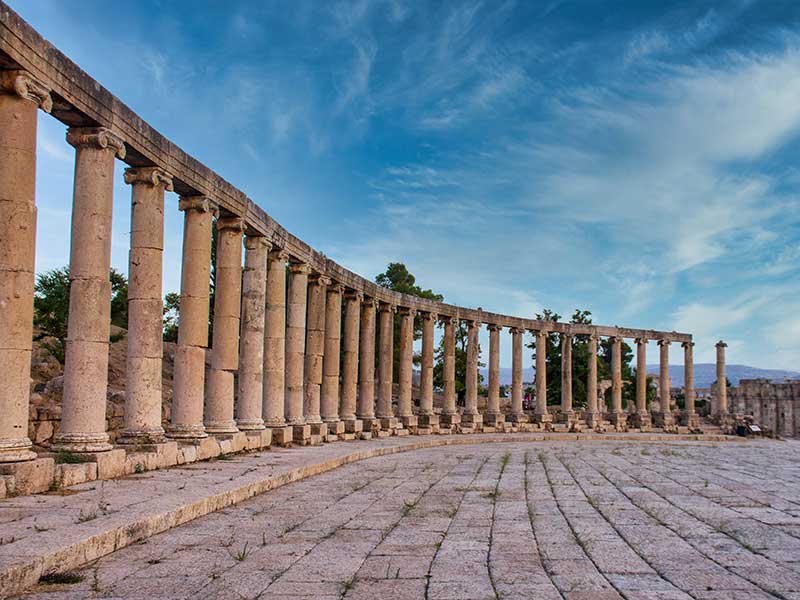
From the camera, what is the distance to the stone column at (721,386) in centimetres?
5794

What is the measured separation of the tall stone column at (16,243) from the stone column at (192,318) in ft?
21.5

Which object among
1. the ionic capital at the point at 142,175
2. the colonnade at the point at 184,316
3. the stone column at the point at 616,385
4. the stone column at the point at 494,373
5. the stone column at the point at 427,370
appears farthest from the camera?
the stone column at the point at 616,385

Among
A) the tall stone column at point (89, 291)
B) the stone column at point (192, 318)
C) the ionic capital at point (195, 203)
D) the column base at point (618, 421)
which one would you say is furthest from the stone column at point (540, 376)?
the tall stone column at point (89, 291)

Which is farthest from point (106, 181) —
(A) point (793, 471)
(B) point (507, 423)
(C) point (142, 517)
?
(B) point (507, 423)

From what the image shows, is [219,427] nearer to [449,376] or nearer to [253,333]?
[253,333]

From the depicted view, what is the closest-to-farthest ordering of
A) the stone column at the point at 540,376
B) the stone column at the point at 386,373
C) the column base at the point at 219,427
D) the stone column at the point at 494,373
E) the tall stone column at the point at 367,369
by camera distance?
Result: the column base at the point at 219,427, the tall stone column at the point at 367,369, the stone column at the point at 386,373, the stone column at the point at 494,373, the stone column at the point at 540,376

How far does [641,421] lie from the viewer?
52906 millimetres

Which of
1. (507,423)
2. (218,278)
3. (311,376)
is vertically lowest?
(507,423)

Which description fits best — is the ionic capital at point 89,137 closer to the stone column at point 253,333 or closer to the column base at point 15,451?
the column base at point 15,451

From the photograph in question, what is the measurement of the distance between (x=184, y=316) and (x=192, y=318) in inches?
8.5

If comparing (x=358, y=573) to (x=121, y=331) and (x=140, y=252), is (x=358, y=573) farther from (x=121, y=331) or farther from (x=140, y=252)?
(x=121, y=331)

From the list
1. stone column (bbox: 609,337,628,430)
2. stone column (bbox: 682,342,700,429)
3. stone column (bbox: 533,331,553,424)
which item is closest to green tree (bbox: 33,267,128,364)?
stone column (bbox: 533,331,553,424)

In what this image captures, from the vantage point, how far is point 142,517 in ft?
32.5

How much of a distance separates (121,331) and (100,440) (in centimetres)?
2463
